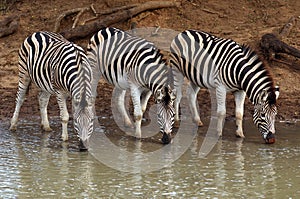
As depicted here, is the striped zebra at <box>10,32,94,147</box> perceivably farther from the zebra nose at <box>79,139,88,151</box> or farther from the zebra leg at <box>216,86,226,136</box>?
the zebra leg at <box>216,86,226,136</box>

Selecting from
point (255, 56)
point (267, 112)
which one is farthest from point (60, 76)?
point (267, 112)

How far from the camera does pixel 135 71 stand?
1138 cm

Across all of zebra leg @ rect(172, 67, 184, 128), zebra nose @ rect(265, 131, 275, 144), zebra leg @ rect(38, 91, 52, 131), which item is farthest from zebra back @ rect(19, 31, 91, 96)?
zebra nose @ rect(265, 131, 275, 144)

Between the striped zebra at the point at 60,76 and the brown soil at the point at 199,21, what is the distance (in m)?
2.13

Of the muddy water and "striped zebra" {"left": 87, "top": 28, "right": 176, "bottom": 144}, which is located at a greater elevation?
"striped zebra" {"left": 87, "top": 28, "right": 176, "bottom": 144}

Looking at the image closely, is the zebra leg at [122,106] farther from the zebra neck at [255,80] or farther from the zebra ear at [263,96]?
the zebra ear at [263,96]

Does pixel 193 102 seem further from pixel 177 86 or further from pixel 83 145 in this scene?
pixel 83 145

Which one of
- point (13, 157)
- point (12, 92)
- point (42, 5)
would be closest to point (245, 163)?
point (13, 157)

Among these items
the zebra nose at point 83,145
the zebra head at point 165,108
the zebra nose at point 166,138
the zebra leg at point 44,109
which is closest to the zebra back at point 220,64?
the zebra head at point 165,108

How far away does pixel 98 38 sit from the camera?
1257 centimetres

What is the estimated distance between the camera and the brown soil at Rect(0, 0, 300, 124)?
14.7m

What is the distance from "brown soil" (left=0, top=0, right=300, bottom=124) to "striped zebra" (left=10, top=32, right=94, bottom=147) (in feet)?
6.98

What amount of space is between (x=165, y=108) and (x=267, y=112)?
151cm

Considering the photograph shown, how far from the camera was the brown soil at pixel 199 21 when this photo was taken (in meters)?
14.7
